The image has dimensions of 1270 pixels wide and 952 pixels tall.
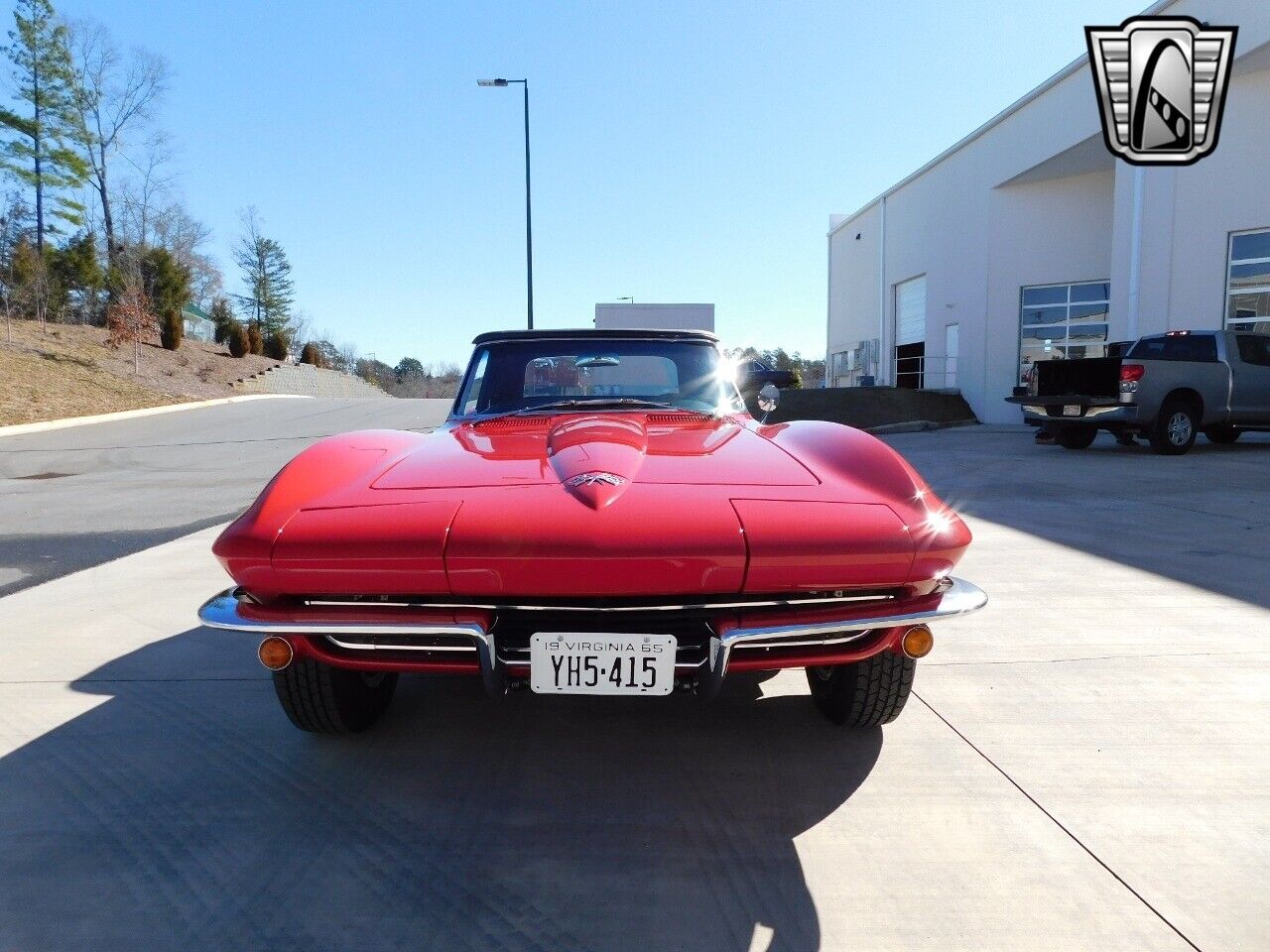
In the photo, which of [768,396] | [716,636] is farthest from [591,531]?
[768,396]

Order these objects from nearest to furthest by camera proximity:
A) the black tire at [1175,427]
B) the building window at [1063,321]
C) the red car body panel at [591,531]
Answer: the red car body panel at [591,531] < the black tire at [1175,427] < the building window at [1063,321]

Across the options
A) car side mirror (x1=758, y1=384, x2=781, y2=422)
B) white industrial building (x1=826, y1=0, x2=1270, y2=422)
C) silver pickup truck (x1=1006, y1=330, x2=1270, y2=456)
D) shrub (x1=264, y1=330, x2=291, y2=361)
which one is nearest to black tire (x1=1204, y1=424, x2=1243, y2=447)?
silver pickup truck (x1=1006, y1=330, x2=1270, y2=456)

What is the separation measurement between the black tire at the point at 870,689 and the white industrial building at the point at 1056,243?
15.3 metres

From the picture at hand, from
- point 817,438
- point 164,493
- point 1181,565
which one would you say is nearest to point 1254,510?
point 1181,565

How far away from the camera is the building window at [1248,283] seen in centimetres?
1419

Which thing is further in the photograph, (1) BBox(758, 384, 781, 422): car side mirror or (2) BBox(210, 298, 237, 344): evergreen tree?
(2) BBox(210, 298, 237, 344): evergreen tree

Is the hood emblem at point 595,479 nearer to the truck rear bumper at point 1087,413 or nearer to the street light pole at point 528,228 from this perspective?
the truck rear bumper at point 1087,413

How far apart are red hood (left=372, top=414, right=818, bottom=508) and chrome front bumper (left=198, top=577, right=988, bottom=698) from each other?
0.40 metres

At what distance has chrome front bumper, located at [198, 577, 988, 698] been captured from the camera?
6.43 feet

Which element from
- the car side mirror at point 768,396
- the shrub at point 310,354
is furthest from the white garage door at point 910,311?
the shrub at point 310,354

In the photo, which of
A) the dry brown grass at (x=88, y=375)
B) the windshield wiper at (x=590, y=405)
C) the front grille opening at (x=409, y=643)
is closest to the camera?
the front grille opening at (x=409, y=643)

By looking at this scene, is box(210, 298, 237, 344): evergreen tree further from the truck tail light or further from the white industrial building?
the truck tail light

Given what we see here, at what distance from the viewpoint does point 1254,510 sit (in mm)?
Result: 6703

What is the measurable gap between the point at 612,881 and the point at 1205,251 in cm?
1716
